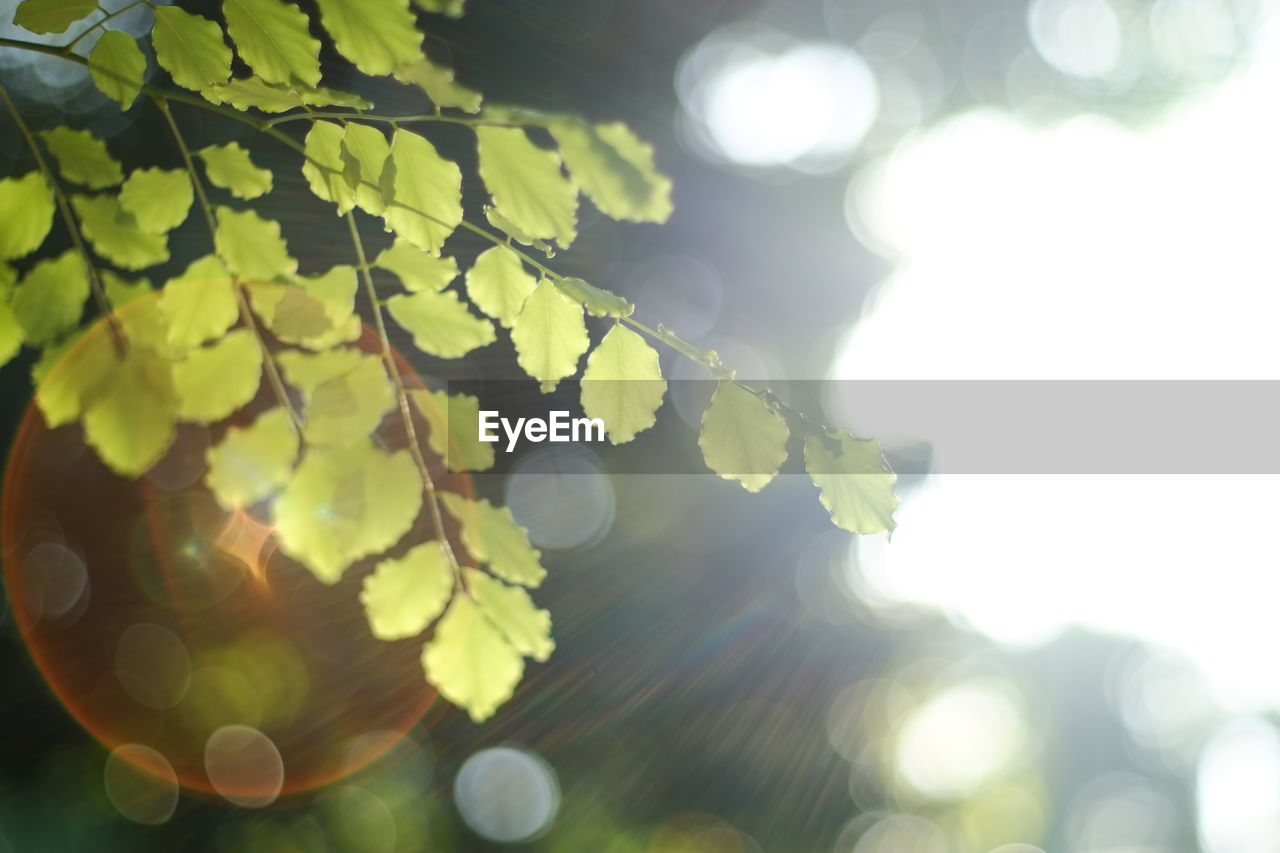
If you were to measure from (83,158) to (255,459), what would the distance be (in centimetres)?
52

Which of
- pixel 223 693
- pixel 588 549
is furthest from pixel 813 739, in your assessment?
pixel 223 693

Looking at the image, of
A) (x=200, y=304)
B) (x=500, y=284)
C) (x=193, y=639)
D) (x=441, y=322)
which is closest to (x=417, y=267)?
(x=441, y=322)

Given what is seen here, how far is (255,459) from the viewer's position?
1.08 meters

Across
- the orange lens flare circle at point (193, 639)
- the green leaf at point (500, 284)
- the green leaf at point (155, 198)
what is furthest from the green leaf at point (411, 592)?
the orange lens flare circle at point (193, 639)

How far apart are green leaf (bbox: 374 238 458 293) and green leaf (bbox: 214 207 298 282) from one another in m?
0.16

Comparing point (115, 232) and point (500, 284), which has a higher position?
point (500, 284)

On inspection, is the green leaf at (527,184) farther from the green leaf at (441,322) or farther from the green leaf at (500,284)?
the green leaf at (441,322)

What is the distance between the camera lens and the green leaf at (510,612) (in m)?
0.90

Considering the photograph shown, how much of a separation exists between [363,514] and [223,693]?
10123mm

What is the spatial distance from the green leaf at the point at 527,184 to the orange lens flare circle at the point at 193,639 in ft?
24.1

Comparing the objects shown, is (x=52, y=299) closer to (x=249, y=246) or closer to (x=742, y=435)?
(x=249, y=246)

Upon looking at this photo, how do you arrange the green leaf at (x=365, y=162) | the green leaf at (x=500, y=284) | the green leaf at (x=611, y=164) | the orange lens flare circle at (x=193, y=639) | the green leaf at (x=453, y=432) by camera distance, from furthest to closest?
the orange lens flare circle at (x=193, y=639)
the green leaf at (x=453, y=432)
the green leaf at (x=500, y=284)
the green leaf at (x=365, y=162)
the green leaf at (x=611, y=164)

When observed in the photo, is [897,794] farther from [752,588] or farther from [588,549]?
[588,549]

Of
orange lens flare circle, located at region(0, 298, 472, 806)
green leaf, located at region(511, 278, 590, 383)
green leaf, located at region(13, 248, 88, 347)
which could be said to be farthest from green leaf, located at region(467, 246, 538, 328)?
orange lens flare circle, located at region(0, 298, 472, 806)
